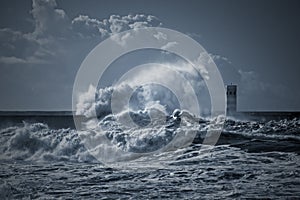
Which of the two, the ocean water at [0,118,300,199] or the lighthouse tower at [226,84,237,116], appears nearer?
the ocean water at [0,118,300,199]

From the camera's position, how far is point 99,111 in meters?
6.89

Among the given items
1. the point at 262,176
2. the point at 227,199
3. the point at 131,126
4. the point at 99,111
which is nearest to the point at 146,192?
the point at 227,199

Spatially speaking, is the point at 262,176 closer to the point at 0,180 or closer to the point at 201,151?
the point at 201,151

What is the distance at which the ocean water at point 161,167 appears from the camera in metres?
4.57

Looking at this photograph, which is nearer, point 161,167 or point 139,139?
point 161,167

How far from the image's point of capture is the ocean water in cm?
457

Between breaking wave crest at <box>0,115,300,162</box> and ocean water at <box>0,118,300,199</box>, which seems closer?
ocean water at <box>0,118,300,199</box>

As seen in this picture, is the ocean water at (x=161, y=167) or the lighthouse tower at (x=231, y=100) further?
the lighthouse tower at (x=231, y=100)

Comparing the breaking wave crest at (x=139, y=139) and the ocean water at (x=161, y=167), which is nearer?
the ocean water at (x=161, y=167)

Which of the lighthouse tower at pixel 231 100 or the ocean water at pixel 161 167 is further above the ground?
the lighthouse tower at pixel 231 100

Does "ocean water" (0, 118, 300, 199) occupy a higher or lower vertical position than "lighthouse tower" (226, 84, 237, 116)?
lower

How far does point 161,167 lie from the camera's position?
5621 millimetres

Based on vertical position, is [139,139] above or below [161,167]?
above

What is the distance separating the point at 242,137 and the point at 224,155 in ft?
2.95
